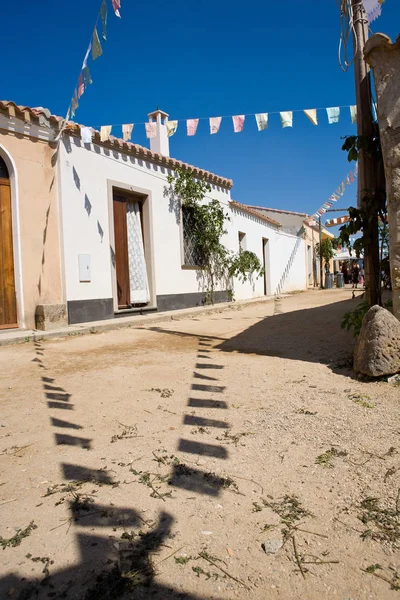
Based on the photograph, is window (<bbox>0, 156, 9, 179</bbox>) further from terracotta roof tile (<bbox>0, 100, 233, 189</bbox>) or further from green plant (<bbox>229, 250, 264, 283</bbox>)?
green plant (<bbox>229, 250, 264, 283</bbox>)

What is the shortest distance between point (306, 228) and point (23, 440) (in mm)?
22600

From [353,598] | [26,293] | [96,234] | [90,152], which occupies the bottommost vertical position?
[353,598]

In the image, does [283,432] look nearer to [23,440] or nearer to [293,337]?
[23,440]

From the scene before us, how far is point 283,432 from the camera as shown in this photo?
2395 millimetres

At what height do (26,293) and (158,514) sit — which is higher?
(26,293)

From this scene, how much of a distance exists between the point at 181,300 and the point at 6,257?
4.58 metres

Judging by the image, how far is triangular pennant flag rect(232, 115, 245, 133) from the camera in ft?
25.6

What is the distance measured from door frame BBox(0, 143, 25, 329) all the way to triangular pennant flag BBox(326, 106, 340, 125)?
18.2 feet

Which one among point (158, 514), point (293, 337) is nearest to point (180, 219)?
point (293, 337)

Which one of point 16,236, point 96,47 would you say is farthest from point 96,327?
point 96,47

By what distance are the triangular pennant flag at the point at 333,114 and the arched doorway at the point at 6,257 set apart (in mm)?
5686

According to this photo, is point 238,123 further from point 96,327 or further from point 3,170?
point 96,327

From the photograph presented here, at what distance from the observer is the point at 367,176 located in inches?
158

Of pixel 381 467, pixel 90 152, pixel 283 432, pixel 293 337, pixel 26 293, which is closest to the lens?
pixel 381 467
